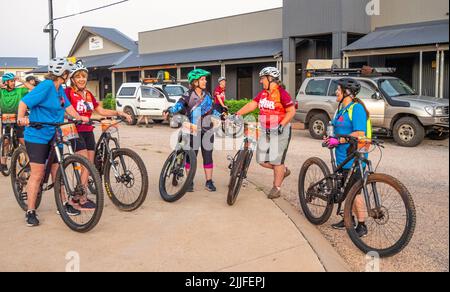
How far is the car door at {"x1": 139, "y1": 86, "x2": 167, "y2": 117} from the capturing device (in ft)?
67.2

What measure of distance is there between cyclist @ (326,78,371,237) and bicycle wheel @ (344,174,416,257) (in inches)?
2.4

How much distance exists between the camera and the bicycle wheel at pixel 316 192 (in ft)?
18.7

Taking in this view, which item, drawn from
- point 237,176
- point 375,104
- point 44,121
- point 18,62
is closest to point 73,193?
point 44,121

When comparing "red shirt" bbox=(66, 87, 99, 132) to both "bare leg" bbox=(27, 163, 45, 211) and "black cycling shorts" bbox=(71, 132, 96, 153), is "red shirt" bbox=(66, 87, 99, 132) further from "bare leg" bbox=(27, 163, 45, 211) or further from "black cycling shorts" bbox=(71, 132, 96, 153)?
"bare leg" bbox=(27, 163, 45, 211)

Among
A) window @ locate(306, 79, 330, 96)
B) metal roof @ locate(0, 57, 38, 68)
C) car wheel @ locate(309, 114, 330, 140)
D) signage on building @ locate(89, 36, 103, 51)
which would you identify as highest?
metal roof @ locate(0, 57, 38, 68)

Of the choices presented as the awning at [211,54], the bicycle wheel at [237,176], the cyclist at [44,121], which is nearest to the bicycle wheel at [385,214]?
the bicycle wheel at [237,176]

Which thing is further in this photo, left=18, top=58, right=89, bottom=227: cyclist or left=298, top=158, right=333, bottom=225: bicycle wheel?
left=298, top=158, right=333, bottom=225: bicycle wheel

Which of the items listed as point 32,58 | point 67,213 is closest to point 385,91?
point 67,213

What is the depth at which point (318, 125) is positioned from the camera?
15055 mm

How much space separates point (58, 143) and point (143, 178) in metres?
1.05

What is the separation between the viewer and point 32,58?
113 meters

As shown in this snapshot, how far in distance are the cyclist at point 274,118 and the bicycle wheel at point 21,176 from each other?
2867 mm

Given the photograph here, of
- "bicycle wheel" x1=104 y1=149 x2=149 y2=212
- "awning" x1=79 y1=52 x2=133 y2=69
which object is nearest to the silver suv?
"bicycle wheel" x1=104 y1=149 x2=149 y2=212

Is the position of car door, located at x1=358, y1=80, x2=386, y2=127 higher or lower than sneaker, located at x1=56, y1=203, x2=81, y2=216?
higher
